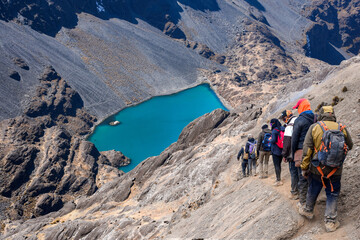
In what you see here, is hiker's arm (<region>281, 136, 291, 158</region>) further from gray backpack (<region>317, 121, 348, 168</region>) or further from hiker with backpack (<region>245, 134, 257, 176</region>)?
hiker with backpack (<region>245, 134, 257, 176</region>)

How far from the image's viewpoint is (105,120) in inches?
3506

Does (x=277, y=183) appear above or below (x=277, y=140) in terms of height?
below

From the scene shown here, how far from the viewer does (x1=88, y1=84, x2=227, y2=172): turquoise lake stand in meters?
75.1

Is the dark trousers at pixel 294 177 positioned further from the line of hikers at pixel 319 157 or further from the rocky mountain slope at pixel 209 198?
the rocky mountain slope at pixel 209 198

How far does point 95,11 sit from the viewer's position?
129 metres

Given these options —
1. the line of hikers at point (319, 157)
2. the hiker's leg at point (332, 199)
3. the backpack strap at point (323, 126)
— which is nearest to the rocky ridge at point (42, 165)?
the line of hikers at point (319, 157)

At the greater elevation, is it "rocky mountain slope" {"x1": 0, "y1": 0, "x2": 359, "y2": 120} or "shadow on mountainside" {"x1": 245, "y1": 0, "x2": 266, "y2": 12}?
"shadow on mountainside" {"x1": 245, "y1": 0, "x2": 266, "y2": 12}

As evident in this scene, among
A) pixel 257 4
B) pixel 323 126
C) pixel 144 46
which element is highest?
pixel 257 4

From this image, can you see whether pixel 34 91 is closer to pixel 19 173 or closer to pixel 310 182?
pixel 19 173

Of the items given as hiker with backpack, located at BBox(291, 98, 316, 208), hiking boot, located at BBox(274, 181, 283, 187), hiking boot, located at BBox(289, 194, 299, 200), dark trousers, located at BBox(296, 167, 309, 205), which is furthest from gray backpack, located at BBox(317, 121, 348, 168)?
hiking boot, located at BBox(274, 181, 283, 187)

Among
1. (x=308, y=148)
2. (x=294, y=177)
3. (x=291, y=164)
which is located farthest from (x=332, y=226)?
(x=291, y=164)

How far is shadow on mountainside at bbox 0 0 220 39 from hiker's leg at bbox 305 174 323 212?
390ft

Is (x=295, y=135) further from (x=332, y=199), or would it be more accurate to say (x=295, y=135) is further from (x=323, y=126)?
(x=332, y=199)

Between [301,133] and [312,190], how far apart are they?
194cm
